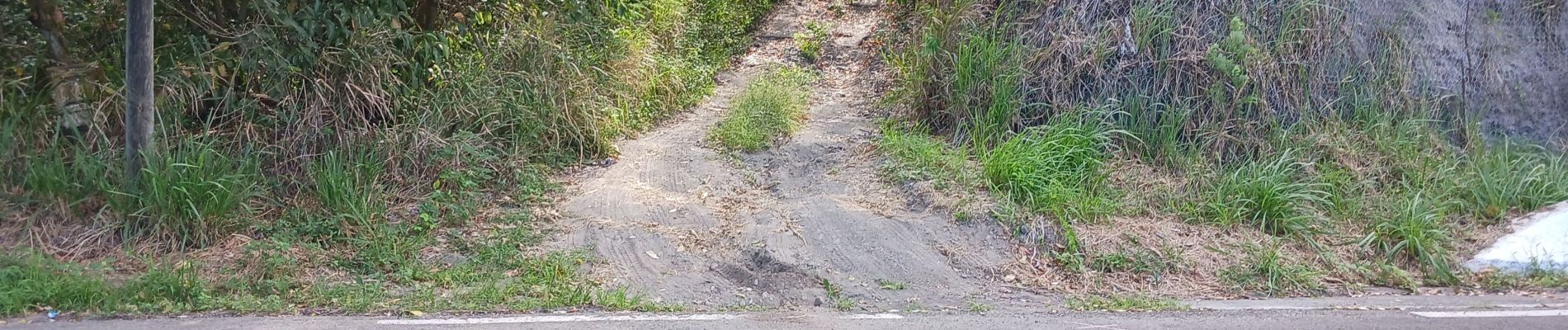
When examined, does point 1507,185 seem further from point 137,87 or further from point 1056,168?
point 137,87

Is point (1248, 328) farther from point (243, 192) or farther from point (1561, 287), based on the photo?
point (243, 192)

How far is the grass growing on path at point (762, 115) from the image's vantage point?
8.94 metres

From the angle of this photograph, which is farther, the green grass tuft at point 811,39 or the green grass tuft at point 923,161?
the green grass tuft at point 811,39

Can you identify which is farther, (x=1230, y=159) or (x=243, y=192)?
(x=1230, y=159)

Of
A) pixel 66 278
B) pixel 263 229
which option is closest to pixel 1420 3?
pixel 263 229

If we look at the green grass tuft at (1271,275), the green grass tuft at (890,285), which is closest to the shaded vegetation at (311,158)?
the green grass tuft at (890,285)

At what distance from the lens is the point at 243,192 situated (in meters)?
7.04

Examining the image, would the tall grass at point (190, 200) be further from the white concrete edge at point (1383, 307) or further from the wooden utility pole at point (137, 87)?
the white concrete edge at point (1383, 307)

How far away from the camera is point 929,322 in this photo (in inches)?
222

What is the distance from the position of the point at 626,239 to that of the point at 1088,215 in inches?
117

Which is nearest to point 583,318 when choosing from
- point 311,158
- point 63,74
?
point 311,158

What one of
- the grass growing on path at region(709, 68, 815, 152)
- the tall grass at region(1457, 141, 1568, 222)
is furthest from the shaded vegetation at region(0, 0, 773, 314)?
the tall grass at region(1457, 141, 1568, 222)

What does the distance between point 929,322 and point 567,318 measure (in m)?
1.82

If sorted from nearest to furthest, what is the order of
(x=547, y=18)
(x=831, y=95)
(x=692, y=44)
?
(x=547, y=18)
(x=831, y=95)
(x=692, y=44)
